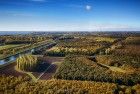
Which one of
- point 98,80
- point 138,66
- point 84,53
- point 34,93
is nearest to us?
point 34,93

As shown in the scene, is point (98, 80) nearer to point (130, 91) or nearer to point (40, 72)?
point (130, 91)

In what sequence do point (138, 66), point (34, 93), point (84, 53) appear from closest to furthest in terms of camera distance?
point (34, 93) → point (138, 66) → point (84, 53)

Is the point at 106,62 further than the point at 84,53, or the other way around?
the point at 84,53

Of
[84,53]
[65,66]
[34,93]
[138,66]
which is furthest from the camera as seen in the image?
[84,53]

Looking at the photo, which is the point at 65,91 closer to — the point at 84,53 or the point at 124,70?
the point at 124,70

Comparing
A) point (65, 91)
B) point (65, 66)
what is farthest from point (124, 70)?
point (65, 91)

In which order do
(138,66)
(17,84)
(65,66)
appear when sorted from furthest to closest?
(138,66)
(65,66)
(17,84)

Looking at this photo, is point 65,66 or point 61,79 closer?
point 61,79

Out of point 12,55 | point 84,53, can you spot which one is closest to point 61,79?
point 84,53
